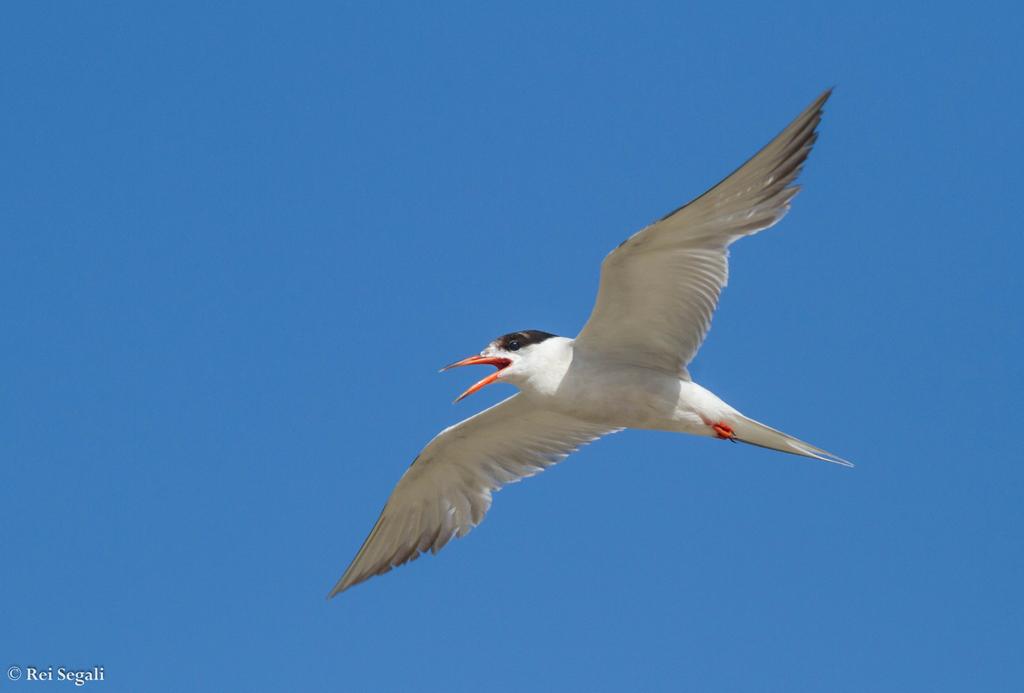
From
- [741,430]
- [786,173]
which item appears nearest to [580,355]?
[741,430]

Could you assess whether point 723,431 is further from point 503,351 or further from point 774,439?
point 503,351

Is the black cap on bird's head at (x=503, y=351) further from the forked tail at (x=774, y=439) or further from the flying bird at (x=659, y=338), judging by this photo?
the forked tail at (x=774, y=439)

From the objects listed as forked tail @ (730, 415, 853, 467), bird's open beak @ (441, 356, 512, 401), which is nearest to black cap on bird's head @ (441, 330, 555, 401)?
bird's open beak @ (441, 356, 512, 401)

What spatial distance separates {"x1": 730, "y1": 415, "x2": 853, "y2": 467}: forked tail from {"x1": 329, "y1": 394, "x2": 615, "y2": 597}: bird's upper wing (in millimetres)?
1581

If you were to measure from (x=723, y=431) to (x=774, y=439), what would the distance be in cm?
35

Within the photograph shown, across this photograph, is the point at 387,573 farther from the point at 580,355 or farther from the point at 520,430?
the point at 580,355

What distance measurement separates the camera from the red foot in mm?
8406

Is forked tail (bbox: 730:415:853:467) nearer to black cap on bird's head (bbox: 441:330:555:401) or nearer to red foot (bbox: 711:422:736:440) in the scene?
red foot (bbox: 711:422:736:440)

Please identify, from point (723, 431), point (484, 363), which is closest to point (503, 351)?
point (484, 363)

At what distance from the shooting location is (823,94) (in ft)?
25.8

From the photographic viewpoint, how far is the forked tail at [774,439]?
27.3 ft

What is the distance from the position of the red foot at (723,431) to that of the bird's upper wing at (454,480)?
145 centimetres

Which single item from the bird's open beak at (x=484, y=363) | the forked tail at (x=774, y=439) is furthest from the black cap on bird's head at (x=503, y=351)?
the forked tail at (x=774, y=439)

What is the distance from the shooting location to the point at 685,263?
8281 millimetres
